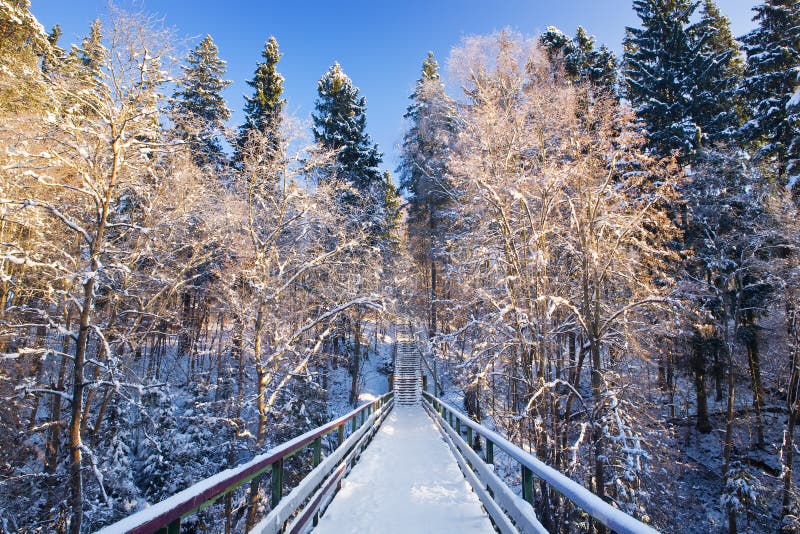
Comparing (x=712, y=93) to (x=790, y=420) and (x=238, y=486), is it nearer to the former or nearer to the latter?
(x=790, y=420)

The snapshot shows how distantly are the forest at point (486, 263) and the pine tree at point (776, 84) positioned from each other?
110 millimetres

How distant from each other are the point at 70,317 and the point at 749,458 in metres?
29.7

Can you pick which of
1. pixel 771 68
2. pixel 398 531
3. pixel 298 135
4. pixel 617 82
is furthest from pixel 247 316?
pixel 771 68

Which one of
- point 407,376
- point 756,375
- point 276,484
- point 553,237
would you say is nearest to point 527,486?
point 276,484

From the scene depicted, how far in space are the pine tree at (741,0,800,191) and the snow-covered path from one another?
20.1 metres

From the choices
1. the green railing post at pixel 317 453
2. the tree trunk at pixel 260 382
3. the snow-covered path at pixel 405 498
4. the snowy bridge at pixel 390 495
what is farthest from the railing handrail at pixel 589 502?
the tree trunk at pixel 260 382

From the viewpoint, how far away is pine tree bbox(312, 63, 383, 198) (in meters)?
26.3

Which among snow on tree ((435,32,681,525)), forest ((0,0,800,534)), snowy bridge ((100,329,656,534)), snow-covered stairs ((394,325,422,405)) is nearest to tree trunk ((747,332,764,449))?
forest ((0,0,800,534))

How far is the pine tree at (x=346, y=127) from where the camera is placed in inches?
1037

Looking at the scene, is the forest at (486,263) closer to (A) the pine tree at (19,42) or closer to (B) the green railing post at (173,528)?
(A) the pine tree at (19,42)

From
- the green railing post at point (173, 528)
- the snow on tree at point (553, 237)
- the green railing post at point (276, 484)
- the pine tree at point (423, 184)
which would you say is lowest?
the green railing post at point (276, 484)

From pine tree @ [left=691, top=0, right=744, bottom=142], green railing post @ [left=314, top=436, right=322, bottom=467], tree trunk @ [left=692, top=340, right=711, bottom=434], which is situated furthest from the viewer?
pine tree @ [left=691, top=0, right=744, bottom=142]

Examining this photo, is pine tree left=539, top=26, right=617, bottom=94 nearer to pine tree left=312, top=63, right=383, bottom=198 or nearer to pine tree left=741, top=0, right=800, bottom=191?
pine tree left=741, top=0, right=800, bottom=191

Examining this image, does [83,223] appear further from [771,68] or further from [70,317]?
[771,68]
